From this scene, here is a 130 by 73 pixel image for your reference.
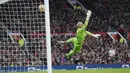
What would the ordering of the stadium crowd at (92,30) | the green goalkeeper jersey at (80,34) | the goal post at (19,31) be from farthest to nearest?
the stadium crowd at (92,30)
the green goalkeeper jersey at (80,34)
the goal post at (19,31)

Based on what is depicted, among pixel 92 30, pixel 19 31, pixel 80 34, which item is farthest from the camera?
pixel 92 30

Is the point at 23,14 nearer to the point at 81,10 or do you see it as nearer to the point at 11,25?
the point at 11,25

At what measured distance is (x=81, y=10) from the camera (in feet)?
116

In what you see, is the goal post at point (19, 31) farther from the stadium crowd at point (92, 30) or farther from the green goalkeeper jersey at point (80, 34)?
the stadium crowd at point (92, 30)

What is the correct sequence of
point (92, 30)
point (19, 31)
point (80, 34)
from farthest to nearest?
point (92, 30)
point (80, 34)
point (19, 31)

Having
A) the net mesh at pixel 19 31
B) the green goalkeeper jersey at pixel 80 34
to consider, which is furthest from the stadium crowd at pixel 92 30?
the net mesh at pixel 19 31

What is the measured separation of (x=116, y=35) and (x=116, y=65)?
11.4ft

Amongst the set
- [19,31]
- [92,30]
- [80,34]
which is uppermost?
[92,30]

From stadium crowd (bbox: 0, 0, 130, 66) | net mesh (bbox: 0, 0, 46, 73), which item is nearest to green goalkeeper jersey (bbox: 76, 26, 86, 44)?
net mesh (bbox: 0, 0, 46, 73)

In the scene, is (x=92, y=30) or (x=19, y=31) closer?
(x=19, y=31)

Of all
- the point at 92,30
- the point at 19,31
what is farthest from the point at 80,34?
the point at 92,30

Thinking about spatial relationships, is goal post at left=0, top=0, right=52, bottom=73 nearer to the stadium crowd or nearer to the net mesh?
the net mesh

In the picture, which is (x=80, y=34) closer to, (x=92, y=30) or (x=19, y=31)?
(x=19, y=31)

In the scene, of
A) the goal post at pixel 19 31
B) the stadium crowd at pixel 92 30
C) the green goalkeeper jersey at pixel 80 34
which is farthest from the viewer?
the stadium crowd at pixel 92 30
